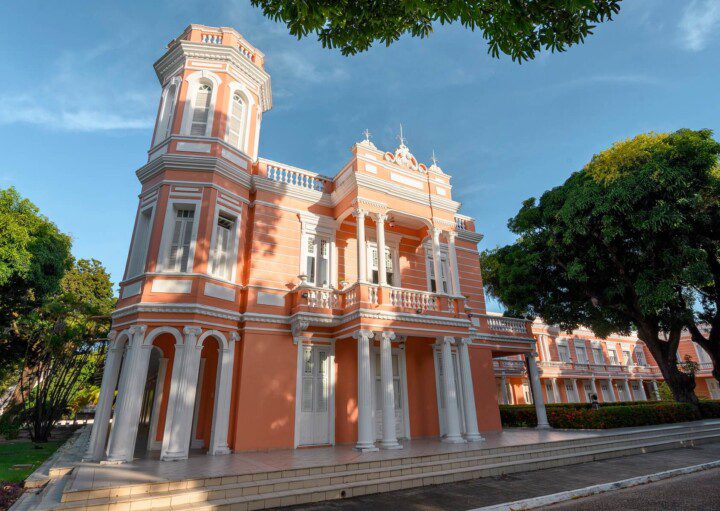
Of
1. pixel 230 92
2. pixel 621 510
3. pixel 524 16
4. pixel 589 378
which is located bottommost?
pixel 621 510

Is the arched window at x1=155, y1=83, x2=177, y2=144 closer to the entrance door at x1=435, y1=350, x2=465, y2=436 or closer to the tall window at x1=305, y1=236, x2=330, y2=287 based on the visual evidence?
the tall window at x1=305, y1=236, x2=330, y2=287

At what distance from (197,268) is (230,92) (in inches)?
241

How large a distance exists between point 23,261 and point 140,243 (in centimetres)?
899

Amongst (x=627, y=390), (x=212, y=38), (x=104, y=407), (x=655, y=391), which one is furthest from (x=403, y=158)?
(x=655, y=391)

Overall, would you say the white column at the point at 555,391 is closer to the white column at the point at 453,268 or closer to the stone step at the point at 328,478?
the stone step at the point at 328,478

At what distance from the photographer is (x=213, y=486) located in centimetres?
616

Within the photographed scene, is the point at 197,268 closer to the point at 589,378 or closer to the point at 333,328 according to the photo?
the point at 333,328

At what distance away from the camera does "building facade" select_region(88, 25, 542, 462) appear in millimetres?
9562

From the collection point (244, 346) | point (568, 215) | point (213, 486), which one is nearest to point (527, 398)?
point (568, 215)

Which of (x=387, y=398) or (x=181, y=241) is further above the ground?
(x=181, y=241)

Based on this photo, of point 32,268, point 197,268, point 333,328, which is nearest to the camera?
point 197,268

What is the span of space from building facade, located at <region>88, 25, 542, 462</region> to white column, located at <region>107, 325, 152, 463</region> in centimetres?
3

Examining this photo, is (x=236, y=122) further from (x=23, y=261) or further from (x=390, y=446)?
(x=23, y=261)

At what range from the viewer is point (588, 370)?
1241 inches
